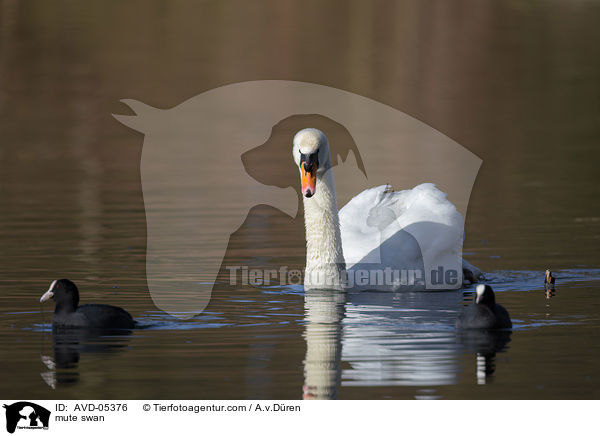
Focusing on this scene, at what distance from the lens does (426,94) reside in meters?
39.2

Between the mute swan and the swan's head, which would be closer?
the swan's head

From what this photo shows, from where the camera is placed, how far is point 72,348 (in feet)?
34.5

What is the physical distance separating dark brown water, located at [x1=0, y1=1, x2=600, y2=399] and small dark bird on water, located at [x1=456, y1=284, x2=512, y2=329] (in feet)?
0.64

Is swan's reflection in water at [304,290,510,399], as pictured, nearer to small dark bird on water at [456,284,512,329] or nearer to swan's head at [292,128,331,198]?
small dark bird on water at [456,284,512,329]

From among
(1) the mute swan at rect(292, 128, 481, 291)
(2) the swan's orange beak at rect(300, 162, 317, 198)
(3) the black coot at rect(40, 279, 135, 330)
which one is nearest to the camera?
(3) the black coot at rect(40, 279, 135, 330)

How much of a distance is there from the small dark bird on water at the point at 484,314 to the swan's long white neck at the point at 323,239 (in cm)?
245

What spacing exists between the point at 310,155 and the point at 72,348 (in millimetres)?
3655

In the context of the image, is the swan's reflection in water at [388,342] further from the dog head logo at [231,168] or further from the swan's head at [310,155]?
the swan's head at [310,155]

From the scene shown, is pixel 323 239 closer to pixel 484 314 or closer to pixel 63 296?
pixel 484 314

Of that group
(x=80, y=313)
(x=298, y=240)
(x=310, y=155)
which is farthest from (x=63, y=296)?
(x=298, y=240)

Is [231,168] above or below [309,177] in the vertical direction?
above

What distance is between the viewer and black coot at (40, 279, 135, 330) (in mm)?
11000

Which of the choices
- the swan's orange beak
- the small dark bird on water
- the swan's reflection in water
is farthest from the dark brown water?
the swan's orange beak

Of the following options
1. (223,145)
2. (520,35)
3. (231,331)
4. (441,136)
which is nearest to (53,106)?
(223,145)
